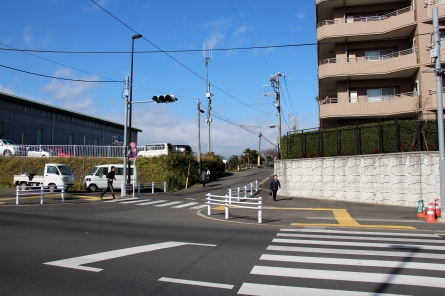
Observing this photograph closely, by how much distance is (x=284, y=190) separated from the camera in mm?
26094

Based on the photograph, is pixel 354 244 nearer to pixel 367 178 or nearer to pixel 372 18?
pixel 367 178

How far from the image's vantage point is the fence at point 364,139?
20.0m

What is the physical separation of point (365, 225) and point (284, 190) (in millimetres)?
12685

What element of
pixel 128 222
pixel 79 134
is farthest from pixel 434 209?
pixel 79 134

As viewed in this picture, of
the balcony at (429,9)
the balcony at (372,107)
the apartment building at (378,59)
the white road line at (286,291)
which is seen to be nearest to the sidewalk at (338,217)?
the white road line at (286,291)

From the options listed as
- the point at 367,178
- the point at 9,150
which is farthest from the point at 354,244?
the point at 9,150

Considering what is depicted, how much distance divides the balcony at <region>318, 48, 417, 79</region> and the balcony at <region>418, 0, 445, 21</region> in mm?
2248

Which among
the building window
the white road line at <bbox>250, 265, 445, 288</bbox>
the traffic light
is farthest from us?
the building window

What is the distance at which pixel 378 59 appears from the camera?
2764 cm

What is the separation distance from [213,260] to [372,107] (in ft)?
75.7

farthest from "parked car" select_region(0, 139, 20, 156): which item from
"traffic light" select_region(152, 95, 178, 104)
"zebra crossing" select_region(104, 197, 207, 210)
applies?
"traffic light" select_region(152, 95, 178, 104)

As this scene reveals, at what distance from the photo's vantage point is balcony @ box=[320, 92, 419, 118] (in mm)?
25641

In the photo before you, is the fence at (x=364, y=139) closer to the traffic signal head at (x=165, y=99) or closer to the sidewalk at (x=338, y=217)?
the sidewalk at (x=338, y=217)

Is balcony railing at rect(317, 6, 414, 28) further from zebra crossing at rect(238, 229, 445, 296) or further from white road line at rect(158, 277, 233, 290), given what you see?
white road line at rect(158, 277, 233, 290)
